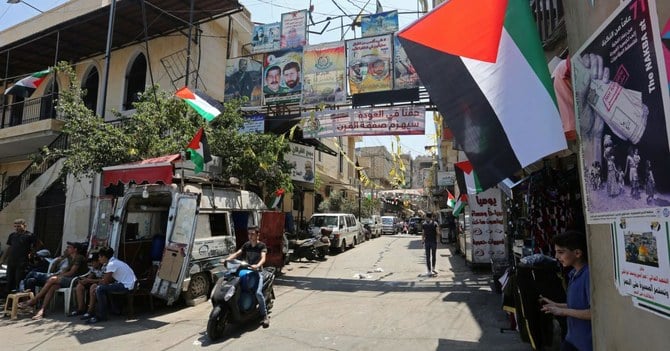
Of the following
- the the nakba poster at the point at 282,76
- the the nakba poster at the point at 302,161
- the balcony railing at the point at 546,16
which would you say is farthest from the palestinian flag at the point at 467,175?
the the nakba poster at the point at 302,161

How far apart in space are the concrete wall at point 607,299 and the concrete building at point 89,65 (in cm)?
1350

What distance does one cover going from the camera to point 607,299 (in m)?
2.50

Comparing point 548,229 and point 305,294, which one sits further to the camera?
point 305,294

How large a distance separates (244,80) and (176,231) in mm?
9399

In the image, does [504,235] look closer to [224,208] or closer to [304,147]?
[224,208]

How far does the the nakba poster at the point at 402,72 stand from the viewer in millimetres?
13320

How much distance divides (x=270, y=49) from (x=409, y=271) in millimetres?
10278

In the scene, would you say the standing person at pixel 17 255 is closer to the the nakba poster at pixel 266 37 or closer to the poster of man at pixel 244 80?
the poster of man at pixel 244 80

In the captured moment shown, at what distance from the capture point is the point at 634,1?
215 centimetres

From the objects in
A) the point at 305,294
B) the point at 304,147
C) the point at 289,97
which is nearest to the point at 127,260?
the point at 305,294

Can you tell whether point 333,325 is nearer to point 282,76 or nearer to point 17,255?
point 17,255

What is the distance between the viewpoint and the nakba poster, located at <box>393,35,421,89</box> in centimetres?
1332

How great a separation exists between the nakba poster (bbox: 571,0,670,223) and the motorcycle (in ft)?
17.2

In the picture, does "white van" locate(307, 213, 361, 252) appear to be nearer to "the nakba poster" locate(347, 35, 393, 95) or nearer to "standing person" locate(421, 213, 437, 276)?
"standing person" locate(421, 213, 437, 276)
